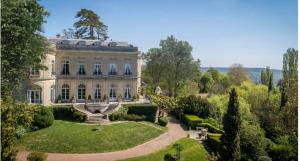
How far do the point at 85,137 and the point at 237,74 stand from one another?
47574 mm

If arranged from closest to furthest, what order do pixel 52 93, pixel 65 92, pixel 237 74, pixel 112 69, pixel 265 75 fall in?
pixel 52 93 < pixel 65 92 < pixel 112 69 < pixel 265 75 < pixel 237 74

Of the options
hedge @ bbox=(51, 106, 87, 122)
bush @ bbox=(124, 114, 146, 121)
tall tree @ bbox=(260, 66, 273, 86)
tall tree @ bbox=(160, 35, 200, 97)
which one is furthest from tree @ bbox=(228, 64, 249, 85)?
hedge @ bbox=(51, 106, 87, 122)

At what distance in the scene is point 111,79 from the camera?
34.9 metres

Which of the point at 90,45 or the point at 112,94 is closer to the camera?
the point at 90,45

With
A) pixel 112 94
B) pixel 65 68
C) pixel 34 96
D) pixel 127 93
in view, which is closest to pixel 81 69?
pixel 65 68

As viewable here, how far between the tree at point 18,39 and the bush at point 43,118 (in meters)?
4.90

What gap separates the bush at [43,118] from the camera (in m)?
25.3

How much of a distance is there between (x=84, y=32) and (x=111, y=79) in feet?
66.5

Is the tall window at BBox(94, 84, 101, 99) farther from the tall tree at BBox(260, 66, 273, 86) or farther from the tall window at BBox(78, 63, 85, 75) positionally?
the tall tree at BBox(260, 66, 273, 86)

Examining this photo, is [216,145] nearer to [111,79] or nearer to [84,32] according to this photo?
[111,79]

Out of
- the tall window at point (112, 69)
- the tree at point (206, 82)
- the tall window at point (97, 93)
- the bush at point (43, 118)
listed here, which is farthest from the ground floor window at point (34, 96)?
the tree at point (206, 82)

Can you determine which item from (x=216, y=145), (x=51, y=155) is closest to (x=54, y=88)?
(x=51, y=155)

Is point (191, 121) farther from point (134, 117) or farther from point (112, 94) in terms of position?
point (112, 94)

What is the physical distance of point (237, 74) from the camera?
6569cm
